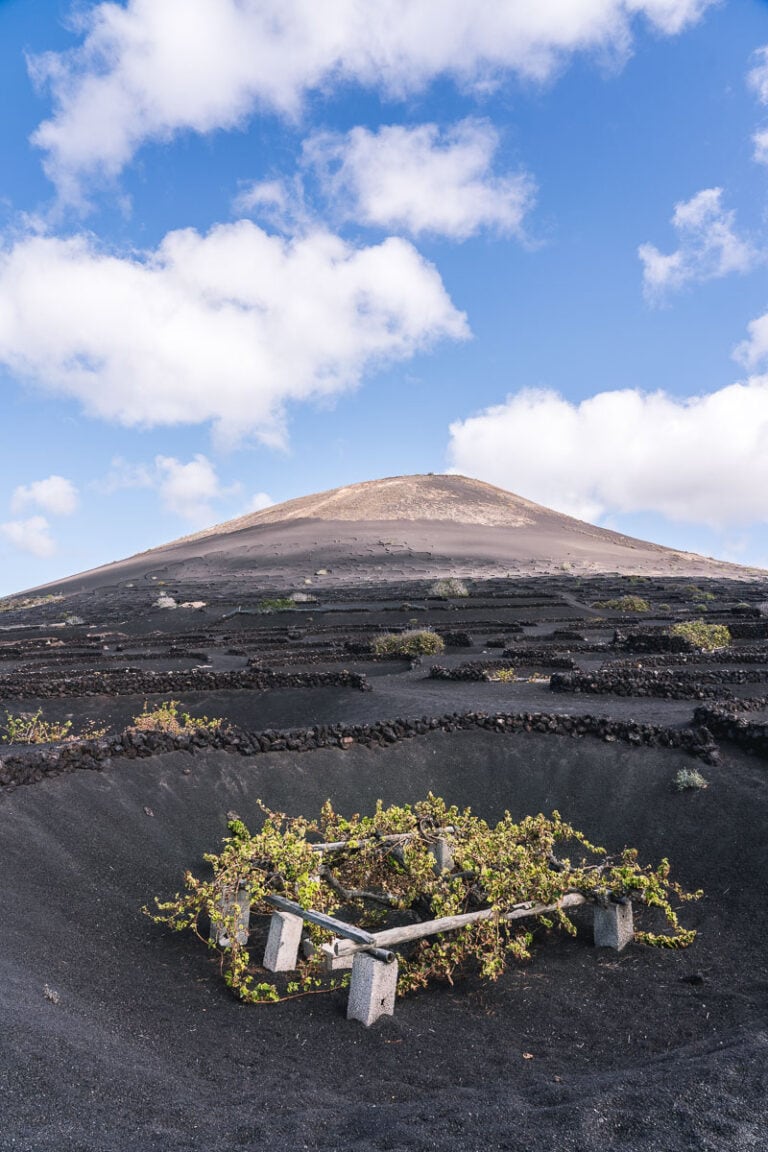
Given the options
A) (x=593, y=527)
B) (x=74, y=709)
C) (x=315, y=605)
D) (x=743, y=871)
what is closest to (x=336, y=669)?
(x=74, y=709)

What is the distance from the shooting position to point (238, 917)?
7.36 metres

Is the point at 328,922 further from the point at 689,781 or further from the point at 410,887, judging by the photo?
the point at 689,781

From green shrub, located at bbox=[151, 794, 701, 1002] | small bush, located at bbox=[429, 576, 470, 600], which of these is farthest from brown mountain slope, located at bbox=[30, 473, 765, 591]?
green shrub, located at bbox=[151, 794, 701, 1002]

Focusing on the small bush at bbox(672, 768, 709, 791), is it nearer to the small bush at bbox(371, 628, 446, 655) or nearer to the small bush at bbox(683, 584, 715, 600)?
the small bush at bbox(371, 628, 446, 655)

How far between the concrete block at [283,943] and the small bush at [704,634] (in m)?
23.5

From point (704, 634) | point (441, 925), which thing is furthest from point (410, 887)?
point (704, 634)

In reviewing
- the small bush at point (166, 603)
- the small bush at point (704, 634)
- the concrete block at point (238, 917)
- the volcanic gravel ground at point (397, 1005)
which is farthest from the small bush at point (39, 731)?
the small bush at point (166, 603)

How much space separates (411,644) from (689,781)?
18476 mm

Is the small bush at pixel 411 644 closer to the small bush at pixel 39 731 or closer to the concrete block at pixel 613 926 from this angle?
the small bush at pixel 39 731

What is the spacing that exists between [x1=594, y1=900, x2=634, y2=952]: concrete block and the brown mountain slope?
61161 millimetres

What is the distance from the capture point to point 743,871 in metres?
8.94

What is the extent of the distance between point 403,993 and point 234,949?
1.63 metres

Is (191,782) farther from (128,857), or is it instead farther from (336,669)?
(336,669)

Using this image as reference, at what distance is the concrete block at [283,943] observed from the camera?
7.30 m
